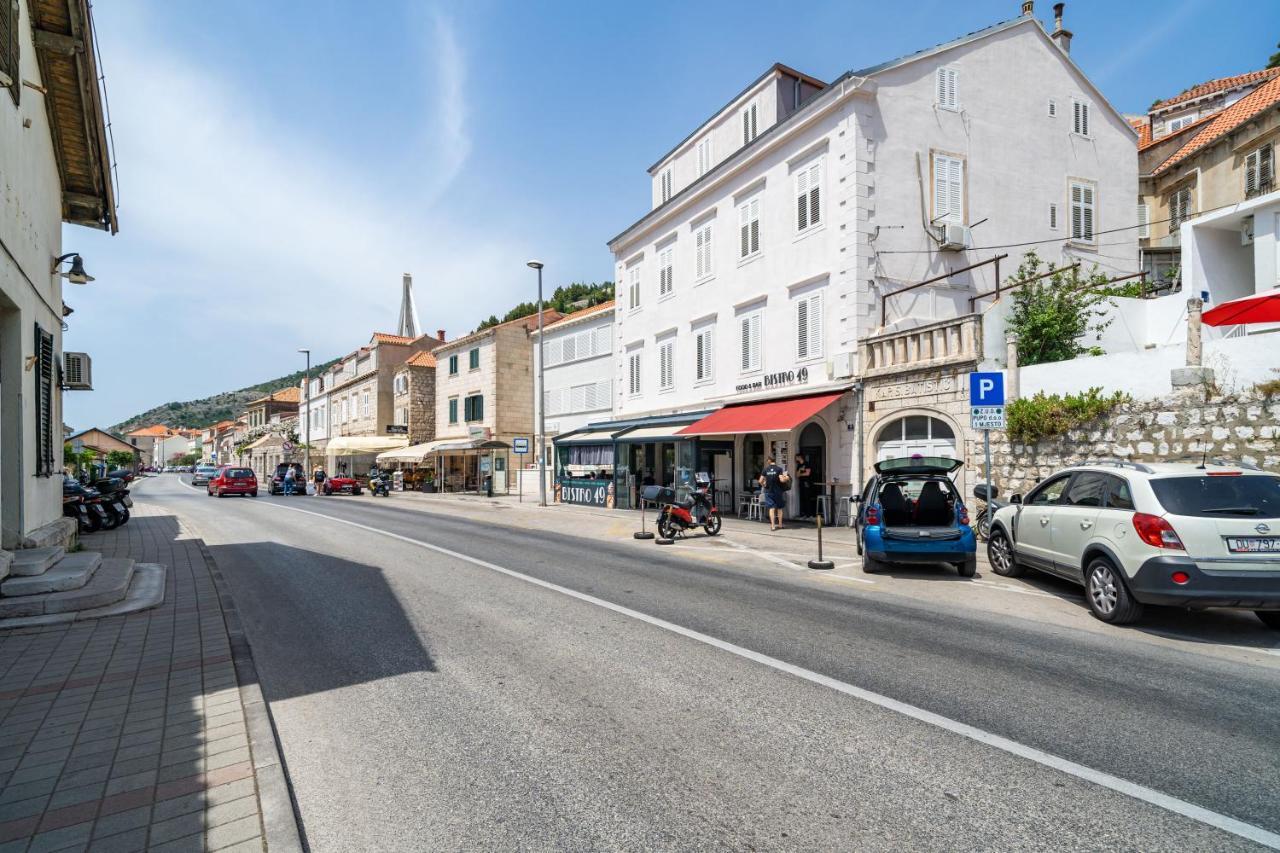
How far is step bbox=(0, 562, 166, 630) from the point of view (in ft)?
21.7

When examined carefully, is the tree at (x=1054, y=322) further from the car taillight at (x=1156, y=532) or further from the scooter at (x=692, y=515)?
the car taillight at (x=1156, y=532)

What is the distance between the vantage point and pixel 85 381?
12.4 metres

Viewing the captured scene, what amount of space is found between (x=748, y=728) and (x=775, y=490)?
12689 millimetres

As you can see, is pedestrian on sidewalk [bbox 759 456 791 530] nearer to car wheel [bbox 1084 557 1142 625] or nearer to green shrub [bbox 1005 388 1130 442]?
green shrub [bbox 1005 388 1130 442]

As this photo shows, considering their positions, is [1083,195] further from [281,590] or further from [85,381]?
[85,381]

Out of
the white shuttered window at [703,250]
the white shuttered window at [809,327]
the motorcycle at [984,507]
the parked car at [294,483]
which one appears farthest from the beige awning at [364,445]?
the motorcycle at [984,507]

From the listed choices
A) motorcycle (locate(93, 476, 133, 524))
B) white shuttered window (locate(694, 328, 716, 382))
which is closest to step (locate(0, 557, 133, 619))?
motorcycle (locate(93, 476, 133, 524))

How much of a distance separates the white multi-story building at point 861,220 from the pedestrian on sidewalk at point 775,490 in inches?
41.7

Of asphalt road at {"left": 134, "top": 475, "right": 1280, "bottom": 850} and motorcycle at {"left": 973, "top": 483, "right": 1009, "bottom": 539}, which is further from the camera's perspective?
motorcycle at {"left": 973, "top": 483, "right": 1009, "bottom": 539}

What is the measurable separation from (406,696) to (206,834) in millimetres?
1855

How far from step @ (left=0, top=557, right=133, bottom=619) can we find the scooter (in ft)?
31.7

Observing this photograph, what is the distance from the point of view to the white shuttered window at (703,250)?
22.5 metres

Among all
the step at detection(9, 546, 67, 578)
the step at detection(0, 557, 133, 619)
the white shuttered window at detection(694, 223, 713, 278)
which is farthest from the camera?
the white shuttered window at detection(694, 223, 713, 278)

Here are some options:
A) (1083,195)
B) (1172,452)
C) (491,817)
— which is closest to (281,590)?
(491,817)
